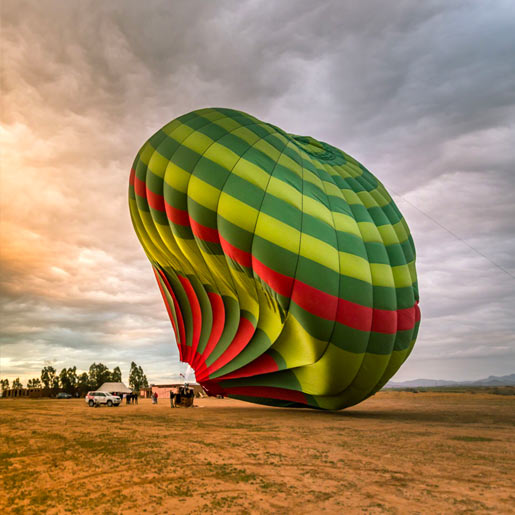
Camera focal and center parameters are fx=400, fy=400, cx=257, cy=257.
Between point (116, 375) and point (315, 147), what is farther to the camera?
point (116, 375)

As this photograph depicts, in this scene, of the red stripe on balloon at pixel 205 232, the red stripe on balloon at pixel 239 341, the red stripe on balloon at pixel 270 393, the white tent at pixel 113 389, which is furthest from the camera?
the white tent at pixel 113 389

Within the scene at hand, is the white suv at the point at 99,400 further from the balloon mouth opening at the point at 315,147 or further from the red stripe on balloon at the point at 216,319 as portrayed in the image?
the balloon mouth opening at the point at 315,147

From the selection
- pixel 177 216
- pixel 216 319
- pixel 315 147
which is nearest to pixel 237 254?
pixel 177 216

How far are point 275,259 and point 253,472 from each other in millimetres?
7074

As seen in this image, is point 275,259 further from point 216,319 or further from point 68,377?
point 68,377

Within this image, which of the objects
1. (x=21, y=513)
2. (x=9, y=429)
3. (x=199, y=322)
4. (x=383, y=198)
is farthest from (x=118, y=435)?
(x=383, y=198)

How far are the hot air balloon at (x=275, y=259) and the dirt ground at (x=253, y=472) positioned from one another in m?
3.49

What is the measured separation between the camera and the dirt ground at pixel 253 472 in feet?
16.6

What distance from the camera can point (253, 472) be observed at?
255 inches

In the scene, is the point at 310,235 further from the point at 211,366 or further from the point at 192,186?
the point at 211,366

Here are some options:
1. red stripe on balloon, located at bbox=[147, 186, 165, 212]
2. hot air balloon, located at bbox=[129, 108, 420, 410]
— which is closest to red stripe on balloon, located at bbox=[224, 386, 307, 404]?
hot air balloon, located at bbox=[129, 108, 420, 410]

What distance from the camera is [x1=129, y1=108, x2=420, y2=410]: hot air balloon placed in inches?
509

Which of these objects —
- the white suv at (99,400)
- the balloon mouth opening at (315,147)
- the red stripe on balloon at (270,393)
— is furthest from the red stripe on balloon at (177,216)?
the white suv at (99,400)

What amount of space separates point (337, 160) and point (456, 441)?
A: 493 inches
